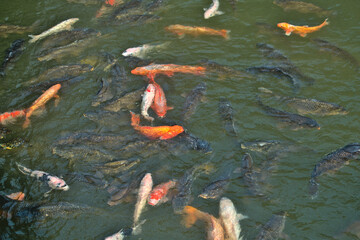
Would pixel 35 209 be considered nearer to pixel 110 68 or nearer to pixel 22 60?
pixel 110 68

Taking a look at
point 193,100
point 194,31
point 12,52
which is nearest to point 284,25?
point 194,31

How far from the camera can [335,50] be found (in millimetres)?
Answer: 7953

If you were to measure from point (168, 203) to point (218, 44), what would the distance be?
15.6ft

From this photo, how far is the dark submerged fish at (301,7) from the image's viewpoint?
9.29m

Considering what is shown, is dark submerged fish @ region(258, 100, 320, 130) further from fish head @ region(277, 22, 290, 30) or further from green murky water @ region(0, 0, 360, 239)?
fish head @ region(277, 22, 290, 30)

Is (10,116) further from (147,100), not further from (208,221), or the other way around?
(208,221)

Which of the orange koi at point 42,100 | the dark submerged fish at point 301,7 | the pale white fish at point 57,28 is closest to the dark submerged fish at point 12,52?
the pale white fish at point 57,28

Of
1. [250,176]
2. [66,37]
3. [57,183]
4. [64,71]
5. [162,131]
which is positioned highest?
[66,37]

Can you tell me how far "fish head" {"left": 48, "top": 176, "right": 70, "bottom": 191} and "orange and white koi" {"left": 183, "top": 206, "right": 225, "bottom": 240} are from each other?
7.12 ft

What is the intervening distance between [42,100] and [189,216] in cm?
443

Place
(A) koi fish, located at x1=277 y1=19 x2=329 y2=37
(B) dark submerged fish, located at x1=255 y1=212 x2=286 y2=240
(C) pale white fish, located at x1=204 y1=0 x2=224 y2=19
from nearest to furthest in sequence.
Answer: (B) dark submerged fish, located at x1=255 y1=212 x2=286 y2=240 < (A) koi fish, located at x1=277 y1=19 x2=329 y2=37 < (C) pale white fish, located at x1=204 y1=0 x2=224 y2=19

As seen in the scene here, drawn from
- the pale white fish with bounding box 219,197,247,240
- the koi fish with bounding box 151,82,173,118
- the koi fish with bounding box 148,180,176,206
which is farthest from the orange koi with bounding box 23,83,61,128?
the pale white fish with bounding box 219,197,247,240

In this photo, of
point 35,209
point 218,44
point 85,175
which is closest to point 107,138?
point 85,175

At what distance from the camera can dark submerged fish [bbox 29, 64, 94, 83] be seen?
8305 millimetres
